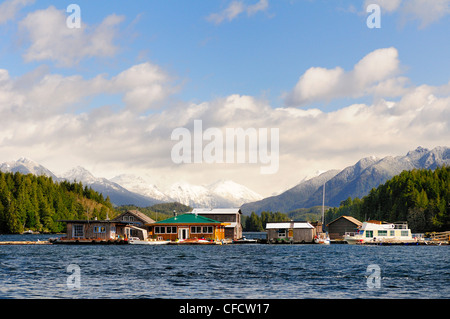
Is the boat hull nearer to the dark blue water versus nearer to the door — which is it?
the door

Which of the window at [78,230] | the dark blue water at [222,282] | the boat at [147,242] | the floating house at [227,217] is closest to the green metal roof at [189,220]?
the boat at [147,242]

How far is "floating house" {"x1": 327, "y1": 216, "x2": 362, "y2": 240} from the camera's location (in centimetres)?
15900

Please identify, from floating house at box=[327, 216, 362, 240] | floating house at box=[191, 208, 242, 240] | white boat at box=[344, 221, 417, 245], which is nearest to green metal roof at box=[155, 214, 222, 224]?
floating house at box=[191, 208, 242, 240]

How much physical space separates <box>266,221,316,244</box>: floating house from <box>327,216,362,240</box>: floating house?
2912 cm

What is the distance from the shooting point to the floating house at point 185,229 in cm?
12394

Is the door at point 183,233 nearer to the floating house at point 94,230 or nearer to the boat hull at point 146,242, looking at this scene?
the boat hull at point 146,242

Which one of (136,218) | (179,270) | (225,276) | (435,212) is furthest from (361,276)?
(435,212)

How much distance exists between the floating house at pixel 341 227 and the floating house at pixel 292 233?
29120 millimetres

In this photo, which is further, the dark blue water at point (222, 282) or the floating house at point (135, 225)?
the floating house at point (135, 225)

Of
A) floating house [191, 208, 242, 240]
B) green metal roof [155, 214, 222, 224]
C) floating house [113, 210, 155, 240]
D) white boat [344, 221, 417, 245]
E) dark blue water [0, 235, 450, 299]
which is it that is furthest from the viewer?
floating house [191, 208, 242, 240]

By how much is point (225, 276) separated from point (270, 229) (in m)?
88.6

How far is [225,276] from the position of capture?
157ft
